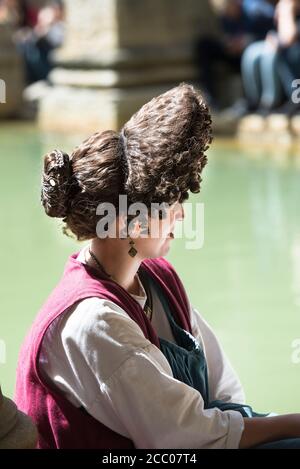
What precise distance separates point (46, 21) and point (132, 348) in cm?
1053

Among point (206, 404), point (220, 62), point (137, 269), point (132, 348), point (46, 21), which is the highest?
point (46, 21)

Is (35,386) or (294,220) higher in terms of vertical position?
(294,220)

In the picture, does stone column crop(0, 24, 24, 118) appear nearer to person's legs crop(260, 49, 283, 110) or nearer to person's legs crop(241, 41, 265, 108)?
person's legs crop(241, 41, 265, 108)

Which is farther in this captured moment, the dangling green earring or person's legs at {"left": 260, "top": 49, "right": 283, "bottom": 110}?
person's legs at {"left": 260, "top": 49, "right": 283, "bottom": 110}

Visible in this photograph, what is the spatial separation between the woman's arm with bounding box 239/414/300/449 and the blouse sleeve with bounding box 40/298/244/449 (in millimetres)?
32

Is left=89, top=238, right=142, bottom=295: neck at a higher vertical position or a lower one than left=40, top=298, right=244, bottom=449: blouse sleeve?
higher

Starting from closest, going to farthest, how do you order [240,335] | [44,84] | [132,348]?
[132,348] < [240,335] < [44,84]

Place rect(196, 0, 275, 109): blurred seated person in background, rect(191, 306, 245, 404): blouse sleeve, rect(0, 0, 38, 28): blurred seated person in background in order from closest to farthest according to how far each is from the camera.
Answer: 1. rect(191, 306, 245, 404): blouse sleeve
2. rect(196, 0, 275, 109): blurred seated person in background
3. rect(0, 0, 38, 28): blurred seated person in background

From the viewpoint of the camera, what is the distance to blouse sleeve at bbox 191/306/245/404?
241 cm

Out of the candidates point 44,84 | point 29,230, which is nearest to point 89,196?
point 29,230

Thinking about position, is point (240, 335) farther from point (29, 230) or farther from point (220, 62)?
point (220, 62)

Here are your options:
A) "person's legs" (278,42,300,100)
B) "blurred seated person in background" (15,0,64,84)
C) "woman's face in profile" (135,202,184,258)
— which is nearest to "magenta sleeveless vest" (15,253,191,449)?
"woman's face in profile" (135,202,184,258)

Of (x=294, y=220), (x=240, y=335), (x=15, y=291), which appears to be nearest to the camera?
(x=240, y=335)

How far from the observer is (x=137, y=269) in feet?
7.41
